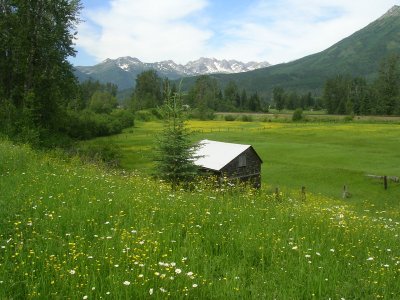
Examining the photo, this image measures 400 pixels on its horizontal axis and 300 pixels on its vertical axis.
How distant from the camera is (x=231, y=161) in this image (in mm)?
33625

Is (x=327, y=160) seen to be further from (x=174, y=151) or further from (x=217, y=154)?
(x=174, y=151)

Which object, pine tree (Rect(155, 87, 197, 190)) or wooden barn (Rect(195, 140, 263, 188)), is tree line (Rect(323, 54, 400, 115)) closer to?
wooden barn (Rect(195, 140, 263, 188))

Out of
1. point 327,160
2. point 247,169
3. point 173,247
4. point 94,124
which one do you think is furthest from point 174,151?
point 94,124

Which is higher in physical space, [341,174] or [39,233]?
[39,233]

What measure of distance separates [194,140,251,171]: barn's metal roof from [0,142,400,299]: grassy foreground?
2248 centimetres

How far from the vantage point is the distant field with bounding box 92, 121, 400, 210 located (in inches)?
1376

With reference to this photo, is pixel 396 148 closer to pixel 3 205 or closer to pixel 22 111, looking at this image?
pixel 22 111

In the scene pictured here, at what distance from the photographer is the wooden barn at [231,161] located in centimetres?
3212

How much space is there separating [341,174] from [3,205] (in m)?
37.7

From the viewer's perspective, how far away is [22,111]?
103 feet

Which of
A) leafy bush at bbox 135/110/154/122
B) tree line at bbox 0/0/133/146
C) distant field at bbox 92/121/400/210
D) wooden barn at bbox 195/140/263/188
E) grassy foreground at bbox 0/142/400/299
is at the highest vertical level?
tree line at bbox 0/0/133/146

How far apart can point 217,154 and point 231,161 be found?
5.53 feet

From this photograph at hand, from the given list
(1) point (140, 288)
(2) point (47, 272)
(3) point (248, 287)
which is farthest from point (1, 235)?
(3) point (248, 287)

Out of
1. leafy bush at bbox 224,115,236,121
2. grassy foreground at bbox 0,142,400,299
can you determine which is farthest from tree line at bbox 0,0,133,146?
leafy bush at bbox 224,115,236,121
